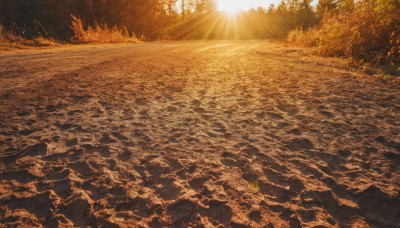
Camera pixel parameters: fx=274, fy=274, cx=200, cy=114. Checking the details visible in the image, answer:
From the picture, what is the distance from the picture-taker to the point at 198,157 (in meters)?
1.31

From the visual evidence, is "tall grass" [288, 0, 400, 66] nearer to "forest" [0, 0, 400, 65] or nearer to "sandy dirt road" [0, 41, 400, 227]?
"forest" [0, 0, 400, 65]

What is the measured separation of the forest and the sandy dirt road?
2258 millimetres

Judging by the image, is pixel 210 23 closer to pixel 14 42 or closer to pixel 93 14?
pixel 93 14

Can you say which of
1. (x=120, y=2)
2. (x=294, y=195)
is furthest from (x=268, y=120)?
(x=120, y=2)

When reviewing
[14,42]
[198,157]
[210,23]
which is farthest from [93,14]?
[198,157]

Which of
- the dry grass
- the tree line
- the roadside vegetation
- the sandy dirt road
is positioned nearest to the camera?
the sandy dirt road

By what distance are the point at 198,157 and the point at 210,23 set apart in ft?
92.3

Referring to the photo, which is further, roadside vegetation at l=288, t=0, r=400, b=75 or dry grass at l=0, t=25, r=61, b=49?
dry grass at l=0, t=25, r=61, b=49

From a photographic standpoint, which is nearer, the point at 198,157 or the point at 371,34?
the point at 198,157

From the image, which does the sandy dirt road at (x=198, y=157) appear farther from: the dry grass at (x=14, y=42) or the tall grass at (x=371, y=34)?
the dry grass at (x=14, y=42)

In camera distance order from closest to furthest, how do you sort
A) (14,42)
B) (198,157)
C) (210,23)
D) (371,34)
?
1. (198,157)
2. (371,34)
3. (14,42)
4. (210,23)

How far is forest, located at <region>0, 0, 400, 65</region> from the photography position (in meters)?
4.29

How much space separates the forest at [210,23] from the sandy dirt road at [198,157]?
226 cm

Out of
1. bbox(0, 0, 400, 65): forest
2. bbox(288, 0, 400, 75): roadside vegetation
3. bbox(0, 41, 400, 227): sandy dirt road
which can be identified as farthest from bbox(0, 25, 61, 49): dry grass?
bbox(288, 0, 400, 75): roadside vegetation
